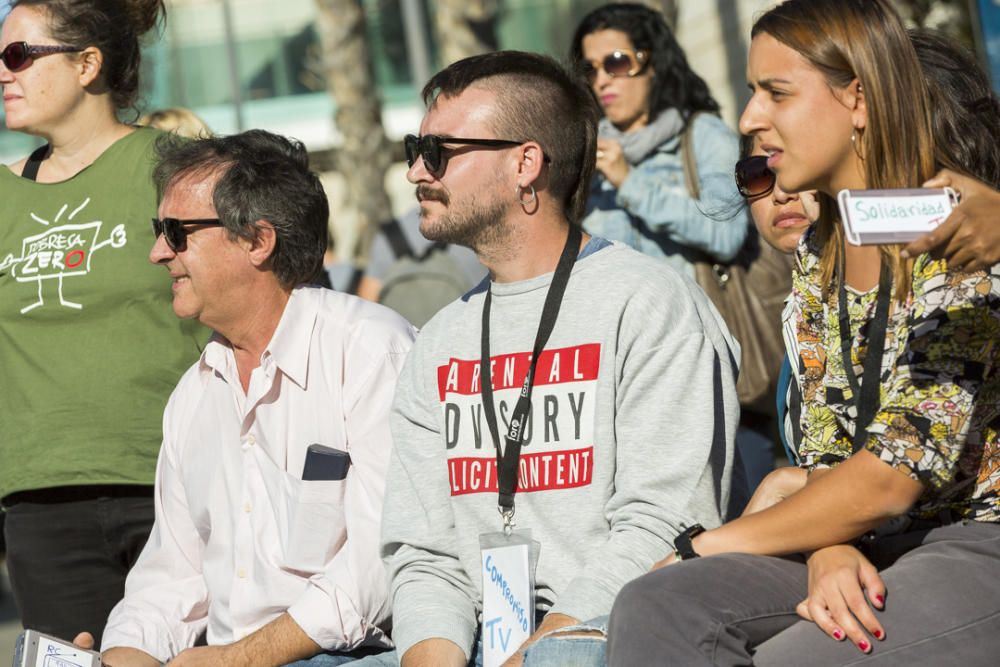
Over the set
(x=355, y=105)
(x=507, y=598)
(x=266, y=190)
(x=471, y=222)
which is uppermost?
(x=355, y=105)

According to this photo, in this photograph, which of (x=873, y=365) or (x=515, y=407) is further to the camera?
(x=515, y=407)

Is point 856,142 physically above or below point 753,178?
above

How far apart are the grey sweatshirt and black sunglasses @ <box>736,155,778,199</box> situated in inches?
11.8

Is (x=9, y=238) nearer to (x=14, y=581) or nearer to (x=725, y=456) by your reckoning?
(x=14, y=581)

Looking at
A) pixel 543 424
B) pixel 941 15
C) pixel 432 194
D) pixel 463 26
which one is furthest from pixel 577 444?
pixel 463 26

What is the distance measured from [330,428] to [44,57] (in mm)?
1629

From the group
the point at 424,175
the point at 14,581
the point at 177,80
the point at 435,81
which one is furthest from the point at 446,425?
the point at 177,80

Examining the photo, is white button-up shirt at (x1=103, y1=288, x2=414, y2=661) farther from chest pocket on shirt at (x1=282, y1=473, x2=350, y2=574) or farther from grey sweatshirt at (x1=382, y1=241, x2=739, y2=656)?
grey sweatshirt at (x1=382, y1=241, x2=739, y2=656)

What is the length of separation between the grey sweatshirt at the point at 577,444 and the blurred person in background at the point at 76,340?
1.04 m

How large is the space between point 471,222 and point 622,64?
76.0 inches


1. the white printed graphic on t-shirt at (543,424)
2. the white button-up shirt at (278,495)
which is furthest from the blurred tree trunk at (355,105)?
the white printed graphic on t-shirt at (543,424)

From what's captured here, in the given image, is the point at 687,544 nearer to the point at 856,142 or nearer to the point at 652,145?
the point at 856,142

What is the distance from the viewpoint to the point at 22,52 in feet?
15.0

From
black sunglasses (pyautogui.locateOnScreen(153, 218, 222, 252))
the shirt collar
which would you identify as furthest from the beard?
black sunglasses (pyautogui.locateOnScreen(153, 218, 222, 252))
